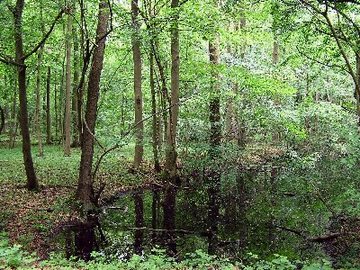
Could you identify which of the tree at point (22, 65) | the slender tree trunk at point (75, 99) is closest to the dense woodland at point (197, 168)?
the tree at point (22, 65)

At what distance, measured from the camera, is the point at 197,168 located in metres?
17.9

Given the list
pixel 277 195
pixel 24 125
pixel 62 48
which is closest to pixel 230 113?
pixel 277 195

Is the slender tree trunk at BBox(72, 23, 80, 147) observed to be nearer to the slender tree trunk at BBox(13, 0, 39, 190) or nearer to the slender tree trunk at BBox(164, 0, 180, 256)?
the slender tree trunk at BBox(164, 0, 180, 256)

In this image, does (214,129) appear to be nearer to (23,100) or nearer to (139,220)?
(139,220)

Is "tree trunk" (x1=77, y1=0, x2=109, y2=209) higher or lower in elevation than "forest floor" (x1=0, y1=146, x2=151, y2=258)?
higher

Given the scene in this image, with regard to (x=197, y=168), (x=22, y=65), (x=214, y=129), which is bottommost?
(x=197, y=168)

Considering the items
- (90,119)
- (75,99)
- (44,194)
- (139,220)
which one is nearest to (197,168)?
(139,220)

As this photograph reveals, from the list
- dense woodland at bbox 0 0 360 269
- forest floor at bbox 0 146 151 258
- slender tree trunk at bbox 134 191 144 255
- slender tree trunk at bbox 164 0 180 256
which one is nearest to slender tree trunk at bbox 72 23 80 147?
dense woodland at bbox 0 0 360 269

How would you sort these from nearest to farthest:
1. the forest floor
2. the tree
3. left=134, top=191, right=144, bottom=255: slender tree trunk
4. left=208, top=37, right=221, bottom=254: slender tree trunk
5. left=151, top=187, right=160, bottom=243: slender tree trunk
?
left=134, top=191, right=144, bottom=255: slender tree trunk < the forest floor < left=151, top=187, right=160, bottom=243: slender tree trunk < the tree < left=208, top=37, right=221, bottom=254: slender tree trunk

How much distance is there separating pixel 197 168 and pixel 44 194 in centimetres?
689

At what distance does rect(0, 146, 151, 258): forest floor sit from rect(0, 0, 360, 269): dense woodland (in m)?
0.05

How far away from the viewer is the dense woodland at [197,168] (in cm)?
935

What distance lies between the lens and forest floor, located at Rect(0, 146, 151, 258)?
10.00m

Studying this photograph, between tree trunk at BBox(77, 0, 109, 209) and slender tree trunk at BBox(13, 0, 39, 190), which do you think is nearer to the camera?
tree trunk at BBox(77, 0, 109, 209)
